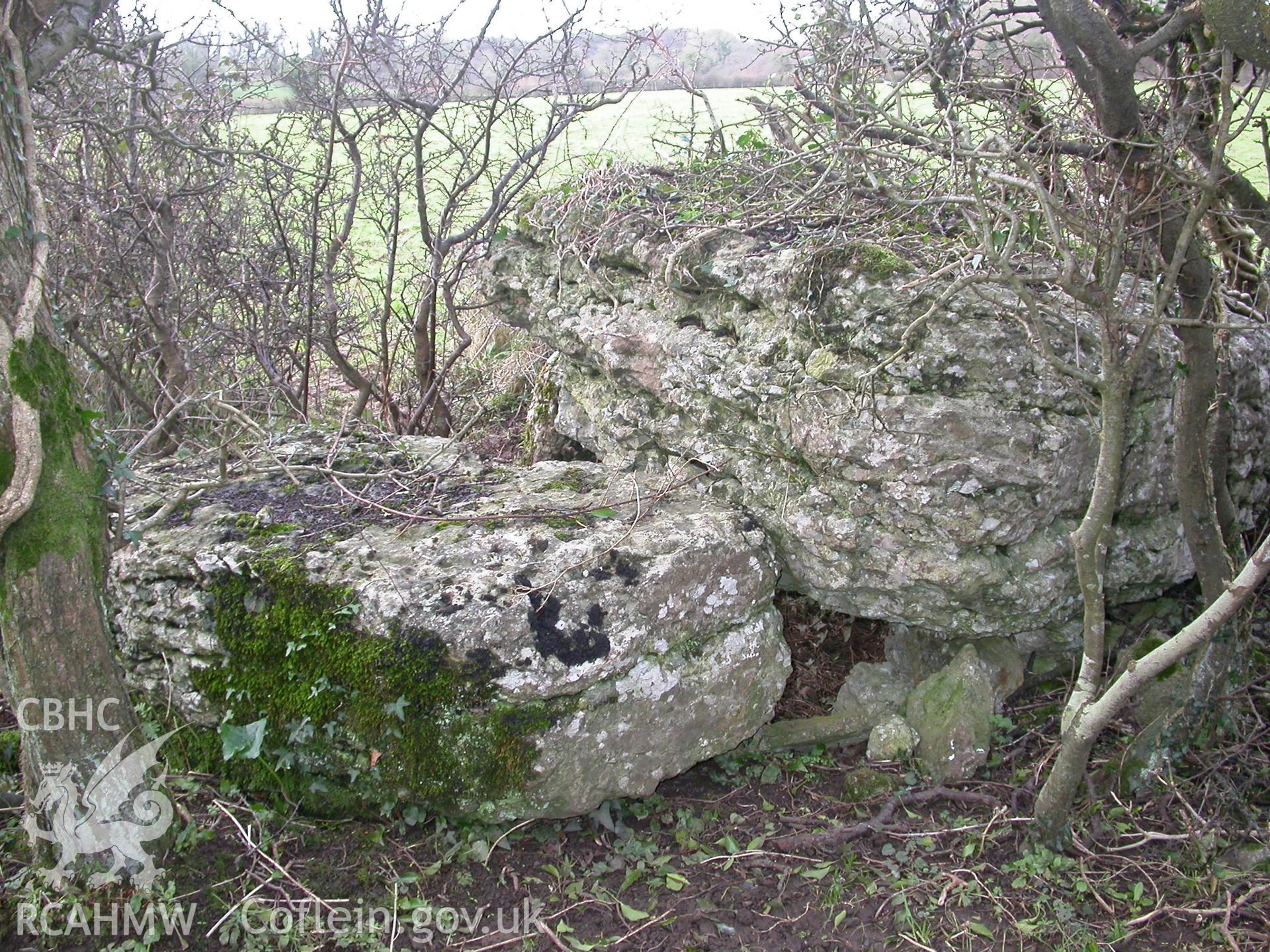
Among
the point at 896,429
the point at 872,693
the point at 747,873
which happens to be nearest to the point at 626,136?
the point at 896,429

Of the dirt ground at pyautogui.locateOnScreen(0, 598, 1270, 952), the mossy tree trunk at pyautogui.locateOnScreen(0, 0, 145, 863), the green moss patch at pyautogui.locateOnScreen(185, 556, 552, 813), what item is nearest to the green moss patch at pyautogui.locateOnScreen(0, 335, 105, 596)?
the mossy tree trunk at pyautogui.locateOnScreen(0, 0, 145, 863)

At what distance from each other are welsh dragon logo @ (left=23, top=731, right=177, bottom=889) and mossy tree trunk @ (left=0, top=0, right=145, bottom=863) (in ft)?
0.18

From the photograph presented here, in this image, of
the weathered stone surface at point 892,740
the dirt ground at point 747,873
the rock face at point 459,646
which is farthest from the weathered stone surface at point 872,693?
the rock face at point 459,646

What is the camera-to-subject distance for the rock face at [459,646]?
9.77 feet

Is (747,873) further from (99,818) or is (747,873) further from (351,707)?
(99,818)

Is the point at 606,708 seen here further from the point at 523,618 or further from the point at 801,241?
the point at 801,241

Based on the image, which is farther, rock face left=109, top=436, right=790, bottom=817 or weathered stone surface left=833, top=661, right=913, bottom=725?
weathered stone surface left=833, top=661, right=913, bottom=725

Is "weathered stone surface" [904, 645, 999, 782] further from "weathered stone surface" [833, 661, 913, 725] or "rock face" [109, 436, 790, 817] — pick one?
"rock face" [109, 436, 790, 817]

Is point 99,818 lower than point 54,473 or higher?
lower

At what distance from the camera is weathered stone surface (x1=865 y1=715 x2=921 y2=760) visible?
11.7 ft

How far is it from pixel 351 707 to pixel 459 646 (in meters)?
0.44

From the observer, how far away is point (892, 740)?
11.7 ft

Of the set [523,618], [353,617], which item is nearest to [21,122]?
[353,617]

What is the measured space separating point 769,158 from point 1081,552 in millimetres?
2345
